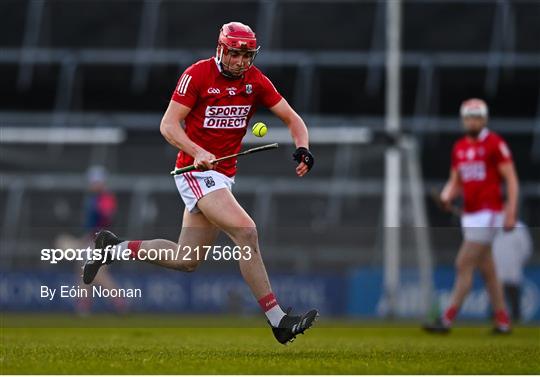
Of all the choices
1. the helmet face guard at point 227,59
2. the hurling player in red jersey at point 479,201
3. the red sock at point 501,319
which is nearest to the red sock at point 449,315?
the hurling player in red jersey at point 479,201

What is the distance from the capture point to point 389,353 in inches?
341

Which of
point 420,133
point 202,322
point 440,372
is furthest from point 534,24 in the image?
point 440,372

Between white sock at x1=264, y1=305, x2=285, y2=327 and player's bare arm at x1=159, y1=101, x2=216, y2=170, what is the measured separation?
3.22 feet

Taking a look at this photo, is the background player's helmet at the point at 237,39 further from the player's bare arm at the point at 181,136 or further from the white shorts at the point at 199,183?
the white shorts at the point at 199,183

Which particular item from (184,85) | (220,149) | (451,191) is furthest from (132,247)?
(451,191)

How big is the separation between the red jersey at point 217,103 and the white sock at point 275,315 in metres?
0.95

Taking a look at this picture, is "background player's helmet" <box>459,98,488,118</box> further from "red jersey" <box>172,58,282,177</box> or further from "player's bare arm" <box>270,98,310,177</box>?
"red jersey" <box>172,58,282,177</box>

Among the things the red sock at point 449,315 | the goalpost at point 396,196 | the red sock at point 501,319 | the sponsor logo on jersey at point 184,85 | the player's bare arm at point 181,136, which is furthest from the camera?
the goalpost at point 396,196

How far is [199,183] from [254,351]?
1.16 m

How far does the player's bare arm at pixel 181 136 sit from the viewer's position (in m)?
8.30

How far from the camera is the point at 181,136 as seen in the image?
845 cm

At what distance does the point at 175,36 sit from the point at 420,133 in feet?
14.2

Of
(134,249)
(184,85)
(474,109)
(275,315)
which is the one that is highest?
(474,109)

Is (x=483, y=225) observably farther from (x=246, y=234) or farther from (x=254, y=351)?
(x=246, y=234)
